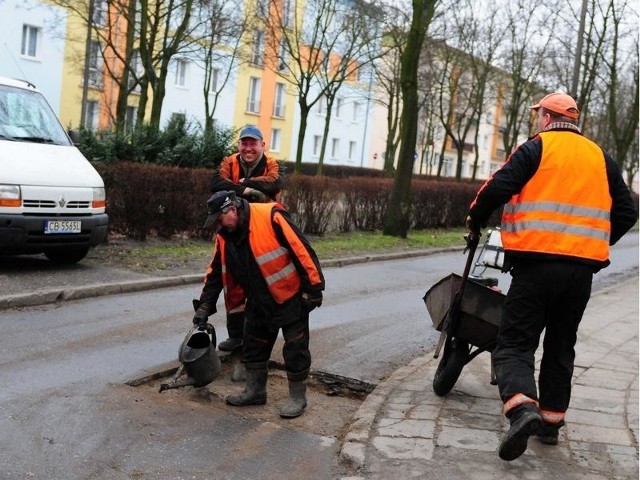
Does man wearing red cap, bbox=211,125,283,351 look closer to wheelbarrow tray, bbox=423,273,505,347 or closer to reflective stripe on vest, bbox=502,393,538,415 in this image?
wheelbarrow tray, bbox=423,273,505,347

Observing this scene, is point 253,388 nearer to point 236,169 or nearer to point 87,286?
point 236,169

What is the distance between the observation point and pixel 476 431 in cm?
470

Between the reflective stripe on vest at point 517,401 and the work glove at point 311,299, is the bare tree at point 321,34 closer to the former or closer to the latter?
the work glove at point 311,299

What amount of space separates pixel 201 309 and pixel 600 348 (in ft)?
13.2

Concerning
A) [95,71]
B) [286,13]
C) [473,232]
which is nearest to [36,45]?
[95,71]

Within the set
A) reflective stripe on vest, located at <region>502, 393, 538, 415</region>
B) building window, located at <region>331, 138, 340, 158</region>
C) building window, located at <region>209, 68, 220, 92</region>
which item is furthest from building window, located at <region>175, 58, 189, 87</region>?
reflective stripe on vest, located at <region>502, 393, 538, 415</region>

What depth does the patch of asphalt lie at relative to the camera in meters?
7.78

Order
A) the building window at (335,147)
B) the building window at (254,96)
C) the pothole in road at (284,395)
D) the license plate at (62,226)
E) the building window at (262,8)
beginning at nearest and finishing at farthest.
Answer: the pothole in road at (284,395)
the license plate at (62,226)
the building window at (262,8)
the building window at (254,96)
the building window at (335,147)

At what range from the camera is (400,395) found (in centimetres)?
546

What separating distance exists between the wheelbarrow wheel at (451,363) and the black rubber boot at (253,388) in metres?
1.19

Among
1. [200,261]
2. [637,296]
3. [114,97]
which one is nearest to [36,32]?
[114,97]

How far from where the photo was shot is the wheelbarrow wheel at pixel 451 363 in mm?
5293

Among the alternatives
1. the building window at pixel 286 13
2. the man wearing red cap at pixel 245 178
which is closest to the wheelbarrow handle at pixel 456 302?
the man wearing red cap at pixel 245 178

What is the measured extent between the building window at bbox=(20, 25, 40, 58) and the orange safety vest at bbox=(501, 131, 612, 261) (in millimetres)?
37012
